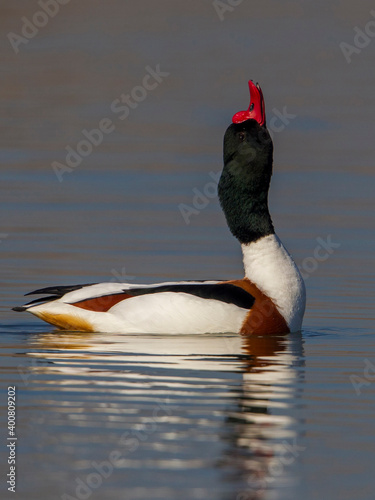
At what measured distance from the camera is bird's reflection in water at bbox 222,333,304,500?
884 centimetres

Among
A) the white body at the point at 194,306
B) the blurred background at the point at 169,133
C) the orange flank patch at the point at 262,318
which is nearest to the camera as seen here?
the white body at the point at 194,306

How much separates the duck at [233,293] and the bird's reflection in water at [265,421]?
35cm

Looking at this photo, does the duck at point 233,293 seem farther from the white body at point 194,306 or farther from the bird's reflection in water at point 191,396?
the bird's reflection in water at point 191,396

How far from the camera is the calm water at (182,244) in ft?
30.1

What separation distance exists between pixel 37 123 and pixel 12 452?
17476mm

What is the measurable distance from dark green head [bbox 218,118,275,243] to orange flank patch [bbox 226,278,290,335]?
2.13 feet

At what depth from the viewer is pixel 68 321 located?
13.1m

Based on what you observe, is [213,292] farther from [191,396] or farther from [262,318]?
[191,396]

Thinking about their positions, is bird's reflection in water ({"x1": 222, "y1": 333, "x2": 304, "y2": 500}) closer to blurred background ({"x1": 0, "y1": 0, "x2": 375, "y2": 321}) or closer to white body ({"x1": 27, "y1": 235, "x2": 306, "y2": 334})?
white body ({"x1": 27, "y1": 235, "x2": 306, "y2": 334})

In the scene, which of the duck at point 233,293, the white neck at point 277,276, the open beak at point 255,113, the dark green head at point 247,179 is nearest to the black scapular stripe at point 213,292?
the duck at point 233,293

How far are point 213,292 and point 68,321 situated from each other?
4.66 feet

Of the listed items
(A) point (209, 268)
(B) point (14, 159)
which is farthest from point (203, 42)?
(A) point (209, 268)

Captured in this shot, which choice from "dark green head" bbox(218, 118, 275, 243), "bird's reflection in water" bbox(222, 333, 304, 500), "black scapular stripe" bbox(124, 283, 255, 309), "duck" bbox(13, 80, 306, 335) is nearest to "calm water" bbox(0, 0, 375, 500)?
"bird's reflection in water" bbox(222, 333, 304, 500)

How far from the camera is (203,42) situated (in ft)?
113
